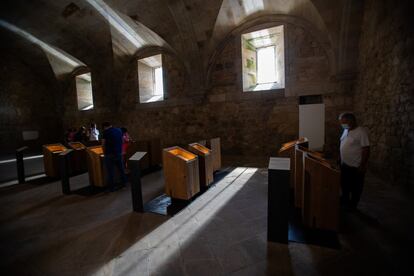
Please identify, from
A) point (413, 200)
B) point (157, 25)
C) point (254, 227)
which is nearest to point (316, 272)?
point (254, 227)

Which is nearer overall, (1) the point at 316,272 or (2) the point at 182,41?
(1) the point at 316,272

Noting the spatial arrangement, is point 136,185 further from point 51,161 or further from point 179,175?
point 51,161

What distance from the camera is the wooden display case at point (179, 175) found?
3426 mm

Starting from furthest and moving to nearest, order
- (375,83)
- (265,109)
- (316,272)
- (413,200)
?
(265,109) < (375,83) < (413,200) < (316,272)

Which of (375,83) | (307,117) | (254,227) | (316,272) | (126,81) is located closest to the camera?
(316,272)

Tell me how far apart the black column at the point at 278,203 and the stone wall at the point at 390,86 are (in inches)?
110

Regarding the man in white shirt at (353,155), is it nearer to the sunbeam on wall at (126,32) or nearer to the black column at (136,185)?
the black column at (136,185)

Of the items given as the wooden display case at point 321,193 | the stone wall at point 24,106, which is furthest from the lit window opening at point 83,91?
the wooden display case at point 321,193

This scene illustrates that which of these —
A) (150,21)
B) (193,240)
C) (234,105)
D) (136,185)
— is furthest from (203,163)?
(150,21)

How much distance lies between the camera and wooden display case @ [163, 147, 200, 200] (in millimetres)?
3426

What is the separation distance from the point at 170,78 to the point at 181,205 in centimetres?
706

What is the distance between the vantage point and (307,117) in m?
6.68

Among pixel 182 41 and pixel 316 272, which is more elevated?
pixel 182 41

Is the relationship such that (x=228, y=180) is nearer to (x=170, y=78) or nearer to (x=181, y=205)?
(x=181, y=205)
